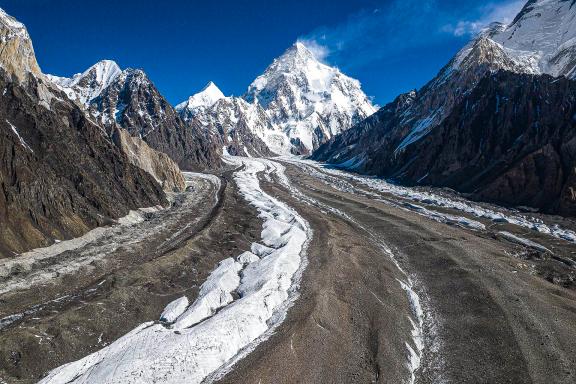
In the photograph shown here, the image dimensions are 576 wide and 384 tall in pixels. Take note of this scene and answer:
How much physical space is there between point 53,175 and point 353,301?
35950 mm

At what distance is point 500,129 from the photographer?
8375 cm

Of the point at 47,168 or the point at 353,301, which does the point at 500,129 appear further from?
the point at 47,168

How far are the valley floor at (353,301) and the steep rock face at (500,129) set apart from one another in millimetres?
15181

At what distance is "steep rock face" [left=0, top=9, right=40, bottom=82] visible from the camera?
54.3 m

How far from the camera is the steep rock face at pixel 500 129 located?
2426 inches

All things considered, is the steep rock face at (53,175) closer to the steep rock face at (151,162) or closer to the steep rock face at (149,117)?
the steep rock face at (151,162)

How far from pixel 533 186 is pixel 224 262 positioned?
161 ft

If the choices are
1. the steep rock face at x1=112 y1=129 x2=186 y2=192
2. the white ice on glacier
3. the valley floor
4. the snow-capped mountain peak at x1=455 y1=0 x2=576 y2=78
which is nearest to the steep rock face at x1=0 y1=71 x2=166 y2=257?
the valley floor

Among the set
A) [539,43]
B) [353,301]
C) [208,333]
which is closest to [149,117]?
[539,43]

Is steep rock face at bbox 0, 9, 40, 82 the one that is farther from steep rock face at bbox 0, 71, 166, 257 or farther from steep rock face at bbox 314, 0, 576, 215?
steep rock face at bbox 314, 0, 576, 215

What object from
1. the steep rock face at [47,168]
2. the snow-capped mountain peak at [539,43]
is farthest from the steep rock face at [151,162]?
the snow-capped mountain peak at [539,43]

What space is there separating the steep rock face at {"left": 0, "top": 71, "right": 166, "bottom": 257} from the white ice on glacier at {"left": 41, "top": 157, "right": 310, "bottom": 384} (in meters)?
18.3

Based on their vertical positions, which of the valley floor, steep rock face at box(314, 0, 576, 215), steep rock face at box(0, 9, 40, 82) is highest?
steep rock face at box(0, 9, 40, 82)

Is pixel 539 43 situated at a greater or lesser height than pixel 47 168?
greater
